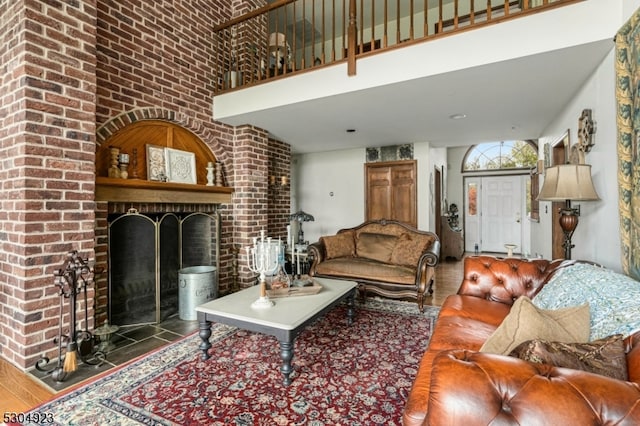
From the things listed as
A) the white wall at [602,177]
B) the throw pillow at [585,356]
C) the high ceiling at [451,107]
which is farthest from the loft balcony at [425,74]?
the throw pillow at [585,356]

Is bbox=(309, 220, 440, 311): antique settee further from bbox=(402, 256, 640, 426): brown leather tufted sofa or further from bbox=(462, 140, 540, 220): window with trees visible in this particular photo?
bbox=(462, 140, 540, 220): window with trees visible

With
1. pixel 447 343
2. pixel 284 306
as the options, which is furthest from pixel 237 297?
pixel 447 343

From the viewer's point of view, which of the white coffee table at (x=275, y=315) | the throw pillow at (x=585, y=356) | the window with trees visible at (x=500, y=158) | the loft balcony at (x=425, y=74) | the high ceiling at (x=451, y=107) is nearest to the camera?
the throw pillow at (x=585, y=356)

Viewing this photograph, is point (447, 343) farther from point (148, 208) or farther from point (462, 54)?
point (148, 208)

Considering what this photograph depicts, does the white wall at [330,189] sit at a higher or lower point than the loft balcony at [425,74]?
lower

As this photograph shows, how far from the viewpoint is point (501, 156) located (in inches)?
313

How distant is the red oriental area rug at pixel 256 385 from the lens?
1.67 m

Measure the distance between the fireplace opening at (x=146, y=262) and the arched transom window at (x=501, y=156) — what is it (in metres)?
7.35

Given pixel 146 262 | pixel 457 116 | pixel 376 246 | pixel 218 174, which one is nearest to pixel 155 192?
pixel 146 262

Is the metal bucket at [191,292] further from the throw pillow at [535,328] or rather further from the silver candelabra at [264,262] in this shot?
the throw pillow at [535,328]

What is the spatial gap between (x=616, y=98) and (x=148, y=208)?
3.88 meters

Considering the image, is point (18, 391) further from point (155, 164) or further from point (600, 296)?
point (600, 296)

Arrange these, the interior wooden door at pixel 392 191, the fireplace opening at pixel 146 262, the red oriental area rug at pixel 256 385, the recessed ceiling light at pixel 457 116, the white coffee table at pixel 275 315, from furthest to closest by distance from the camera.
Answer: the interior wooden door at pixel 392 191 → the recessed ceiling light at pixel 457 116 → the fireplace opening at pixel 146 262 → the white coffee table at pixel 275 315 → the red oriental area rug at pixel 256 385

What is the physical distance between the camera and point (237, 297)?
2498mm
